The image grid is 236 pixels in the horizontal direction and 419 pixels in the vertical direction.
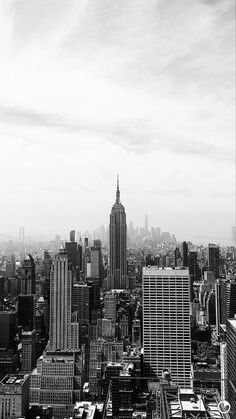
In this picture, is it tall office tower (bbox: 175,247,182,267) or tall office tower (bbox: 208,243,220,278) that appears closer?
tall office tower (bbox: 208,243,220,278)

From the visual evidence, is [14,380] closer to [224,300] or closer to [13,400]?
[13,400]

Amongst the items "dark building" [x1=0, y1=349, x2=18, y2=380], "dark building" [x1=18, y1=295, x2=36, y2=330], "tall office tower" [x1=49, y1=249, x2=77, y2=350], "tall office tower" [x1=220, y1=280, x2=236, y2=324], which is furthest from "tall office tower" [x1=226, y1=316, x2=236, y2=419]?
"dark building" [x1=18, y1=295, x2=36, y2=330]

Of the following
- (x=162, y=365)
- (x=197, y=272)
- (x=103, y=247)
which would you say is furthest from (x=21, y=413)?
(x=103, y=247)

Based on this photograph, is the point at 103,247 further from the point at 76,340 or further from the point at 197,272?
the point at 76,340

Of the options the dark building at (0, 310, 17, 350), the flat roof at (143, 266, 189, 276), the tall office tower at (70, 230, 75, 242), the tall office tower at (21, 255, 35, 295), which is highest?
the tall office tower at (70, 230, 75, 242)

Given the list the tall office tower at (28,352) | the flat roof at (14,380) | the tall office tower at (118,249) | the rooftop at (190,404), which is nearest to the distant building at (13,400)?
the flat roof at (14,380)

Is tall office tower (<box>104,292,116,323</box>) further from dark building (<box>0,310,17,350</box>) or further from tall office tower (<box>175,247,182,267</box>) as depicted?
dark building (<box>0,310,17,350</box>)
